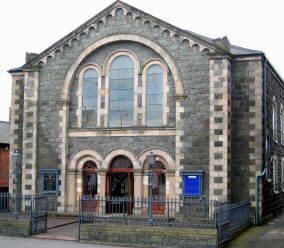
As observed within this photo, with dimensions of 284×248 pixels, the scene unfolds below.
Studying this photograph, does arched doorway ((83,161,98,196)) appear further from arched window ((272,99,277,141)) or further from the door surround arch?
arched window ((272,99,277,141))

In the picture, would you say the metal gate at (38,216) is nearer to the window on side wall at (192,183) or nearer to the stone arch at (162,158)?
the stone arch at (162,158)

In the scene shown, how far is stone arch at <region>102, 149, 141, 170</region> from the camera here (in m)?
23.1

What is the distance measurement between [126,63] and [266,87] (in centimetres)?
721

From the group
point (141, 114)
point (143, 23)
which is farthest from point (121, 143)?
point (143, 23)

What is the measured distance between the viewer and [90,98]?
2450 centimetres

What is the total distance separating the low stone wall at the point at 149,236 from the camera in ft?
53.5

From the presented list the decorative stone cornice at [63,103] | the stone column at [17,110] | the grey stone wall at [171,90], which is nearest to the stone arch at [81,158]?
the grey stone wall at [171,90]

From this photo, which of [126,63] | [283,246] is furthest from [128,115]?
[283,246]

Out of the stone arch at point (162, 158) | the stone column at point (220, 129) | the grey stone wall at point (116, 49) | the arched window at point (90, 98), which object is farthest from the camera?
the arched window at point (90, 98)

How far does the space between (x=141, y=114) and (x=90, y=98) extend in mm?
2977

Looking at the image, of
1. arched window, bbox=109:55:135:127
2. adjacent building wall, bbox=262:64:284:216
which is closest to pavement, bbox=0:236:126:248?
arched window, bbox=109:55:135:127

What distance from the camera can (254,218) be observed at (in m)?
21.7

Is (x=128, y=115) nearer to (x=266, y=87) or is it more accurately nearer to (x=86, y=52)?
(x=86, y=52)

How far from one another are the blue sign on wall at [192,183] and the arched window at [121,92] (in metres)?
3.98
